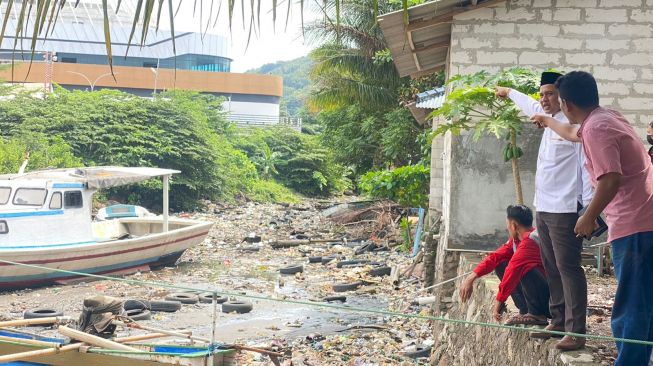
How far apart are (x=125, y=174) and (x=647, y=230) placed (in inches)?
604

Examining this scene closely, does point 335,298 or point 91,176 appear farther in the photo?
point 91,176

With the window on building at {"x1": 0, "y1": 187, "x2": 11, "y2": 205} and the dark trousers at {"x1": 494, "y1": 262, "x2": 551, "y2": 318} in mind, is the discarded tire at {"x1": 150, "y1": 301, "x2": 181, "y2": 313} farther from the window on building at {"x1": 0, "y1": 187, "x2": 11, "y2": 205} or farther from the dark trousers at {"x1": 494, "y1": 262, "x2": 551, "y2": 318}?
the dark trousers at {"x1": 494, "y1": 262, "x2": 551, "y2": 318}

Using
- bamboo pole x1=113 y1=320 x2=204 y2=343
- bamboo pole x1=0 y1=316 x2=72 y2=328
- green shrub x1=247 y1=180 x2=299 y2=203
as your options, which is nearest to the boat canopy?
bamboo pole x1=0 y1=316 x2=72 y2=328

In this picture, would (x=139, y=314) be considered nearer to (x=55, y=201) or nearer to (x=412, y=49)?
(x=55, y=201)

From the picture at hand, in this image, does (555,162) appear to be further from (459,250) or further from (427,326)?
(427,326)

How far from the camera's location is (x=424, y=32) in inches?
464

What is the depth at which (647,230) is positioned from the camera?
4.15 meters

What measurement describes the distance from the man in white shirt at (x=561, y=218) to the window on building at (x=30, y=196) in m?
13.4

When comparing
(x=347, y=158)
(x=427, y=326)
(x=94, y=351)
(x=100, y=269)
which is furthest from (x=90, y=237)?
(x=347, y=158)

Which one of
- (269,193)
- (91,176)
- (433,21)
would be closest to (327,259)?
(91,176)

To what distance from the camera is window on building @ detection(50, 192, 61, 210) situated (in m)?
16.8

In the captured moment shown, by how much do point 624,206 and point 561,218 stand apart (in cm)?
75

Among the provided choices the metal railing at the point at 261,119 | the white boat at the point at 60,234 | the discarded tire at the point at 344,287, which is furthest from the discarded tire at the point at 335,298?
the metal railing at the point at 261,119

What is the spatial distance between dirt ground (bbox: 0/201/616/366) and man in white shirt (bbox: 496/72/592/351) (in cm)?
28
